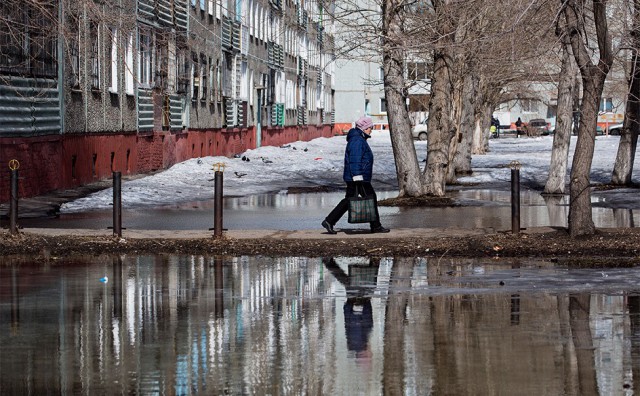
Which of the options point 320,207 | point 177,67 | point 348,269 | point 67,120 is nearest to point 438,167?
point 320,207

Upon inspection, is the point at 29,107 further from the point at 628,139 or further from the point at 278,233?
the point at 628,139

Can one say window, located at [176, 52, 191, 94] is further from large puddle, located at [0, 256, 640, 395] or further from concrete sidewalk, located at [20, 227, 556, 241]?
large puddle, located at [0, 256, 640, 395]

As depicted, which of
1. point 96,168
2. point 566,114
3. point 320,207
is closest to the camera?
point 320,207

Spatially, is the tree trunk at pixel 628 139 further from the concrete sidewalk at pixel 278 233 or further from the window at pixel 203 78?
the window at pixel 203 78

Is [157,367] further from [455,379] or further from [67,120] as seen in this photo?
[67,120]

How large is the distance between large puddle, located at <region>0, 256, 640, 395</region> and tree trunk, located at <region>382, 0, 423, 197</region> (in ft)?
34.3

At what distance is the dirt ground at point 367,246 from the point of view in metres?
16.6

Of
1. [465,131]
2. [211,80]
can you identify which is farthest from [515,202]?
[211,80]

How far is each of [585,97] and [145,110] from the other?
22334 mm

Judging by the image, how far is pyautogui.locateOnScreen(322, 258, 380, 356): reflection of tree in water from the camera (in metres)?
9.96

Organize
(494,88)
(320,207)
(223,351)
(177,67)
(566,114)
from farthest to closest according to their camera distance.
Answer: (494,88), (177,67), (566,114), (320,207), (223,351)

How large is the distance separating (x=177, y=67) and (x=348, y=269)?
28.9 metres

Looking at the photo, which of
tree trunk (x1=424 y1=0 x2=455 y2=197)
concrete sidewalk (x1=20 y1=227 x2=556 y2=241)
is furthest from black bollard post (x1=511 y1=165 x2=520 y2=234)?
tree trunk (x1=424 y1=0 x2=455 y2=197)

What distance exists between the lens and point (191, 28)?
1773 inches
